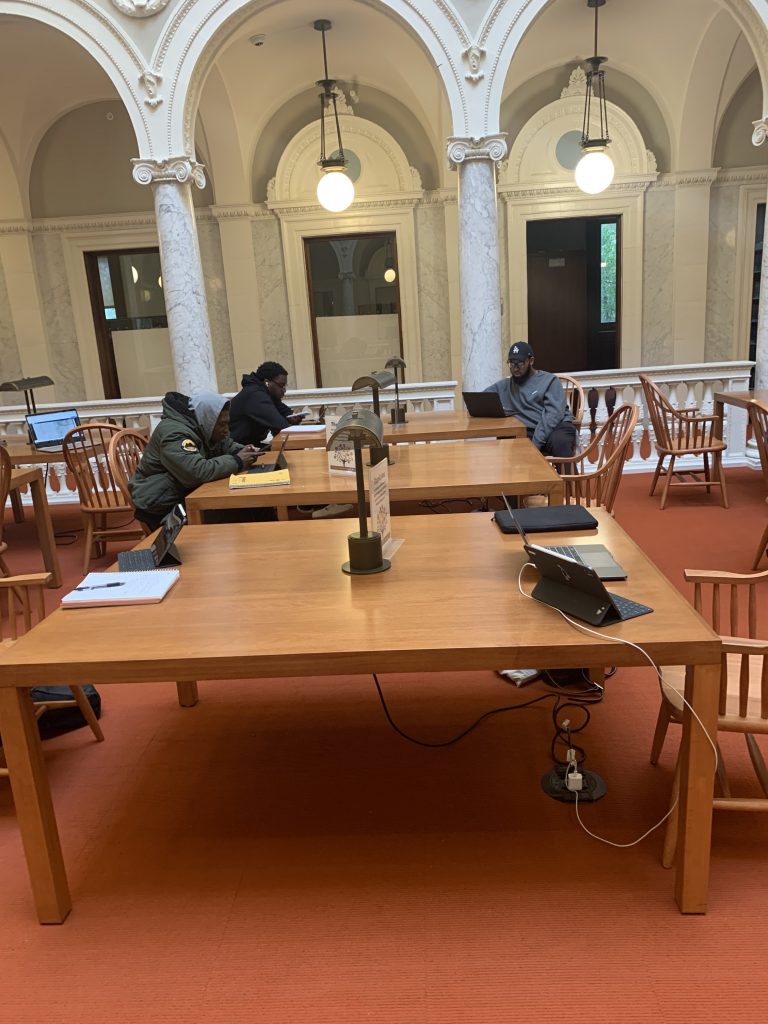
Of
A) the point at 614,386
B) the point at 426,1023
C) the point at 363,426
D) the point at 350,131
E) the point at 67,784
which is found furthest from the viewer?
the point at 350,131

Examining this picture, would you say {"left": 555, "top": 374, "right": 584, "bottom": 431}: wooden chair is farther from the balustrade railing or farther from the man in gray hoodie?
the balustrade railing

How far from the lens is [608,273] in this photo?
28.5ft

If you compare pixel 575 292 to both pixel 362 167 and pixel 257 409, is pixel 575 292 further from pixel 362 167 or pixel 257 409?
pixel 257 409

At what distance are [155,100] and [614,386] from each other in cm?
437

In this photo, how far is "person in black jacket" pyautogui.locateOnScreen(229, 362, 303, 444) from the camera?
4.76 m

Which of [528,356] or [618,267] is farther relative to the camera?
[618,267]

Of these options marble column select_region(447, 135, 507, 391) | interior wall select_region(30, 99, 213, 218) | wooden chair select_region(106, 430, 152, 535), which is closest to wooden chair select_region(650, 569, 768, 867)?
wooden chair select_region(106, 430, 152, 535)

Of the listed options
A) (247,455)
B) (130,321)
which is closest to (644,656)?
(247,455)

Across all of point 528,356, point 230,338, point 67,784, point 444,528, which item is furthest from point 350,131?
point 67,784

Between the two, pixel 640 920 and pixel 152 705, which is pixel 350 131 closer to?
pixel 152 705

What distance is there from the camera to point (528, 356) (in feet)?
16.0

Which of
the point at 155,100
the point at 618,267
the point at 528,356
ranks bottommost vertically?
the point at 528,356

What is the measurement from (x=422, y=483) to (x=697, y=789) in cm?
172

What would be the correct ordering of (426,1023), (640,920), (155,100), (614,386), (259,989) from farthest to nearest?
1. (614,386)
2. (155,100)
3. (640,920)
4. (259,989)
5. (426,1023)
